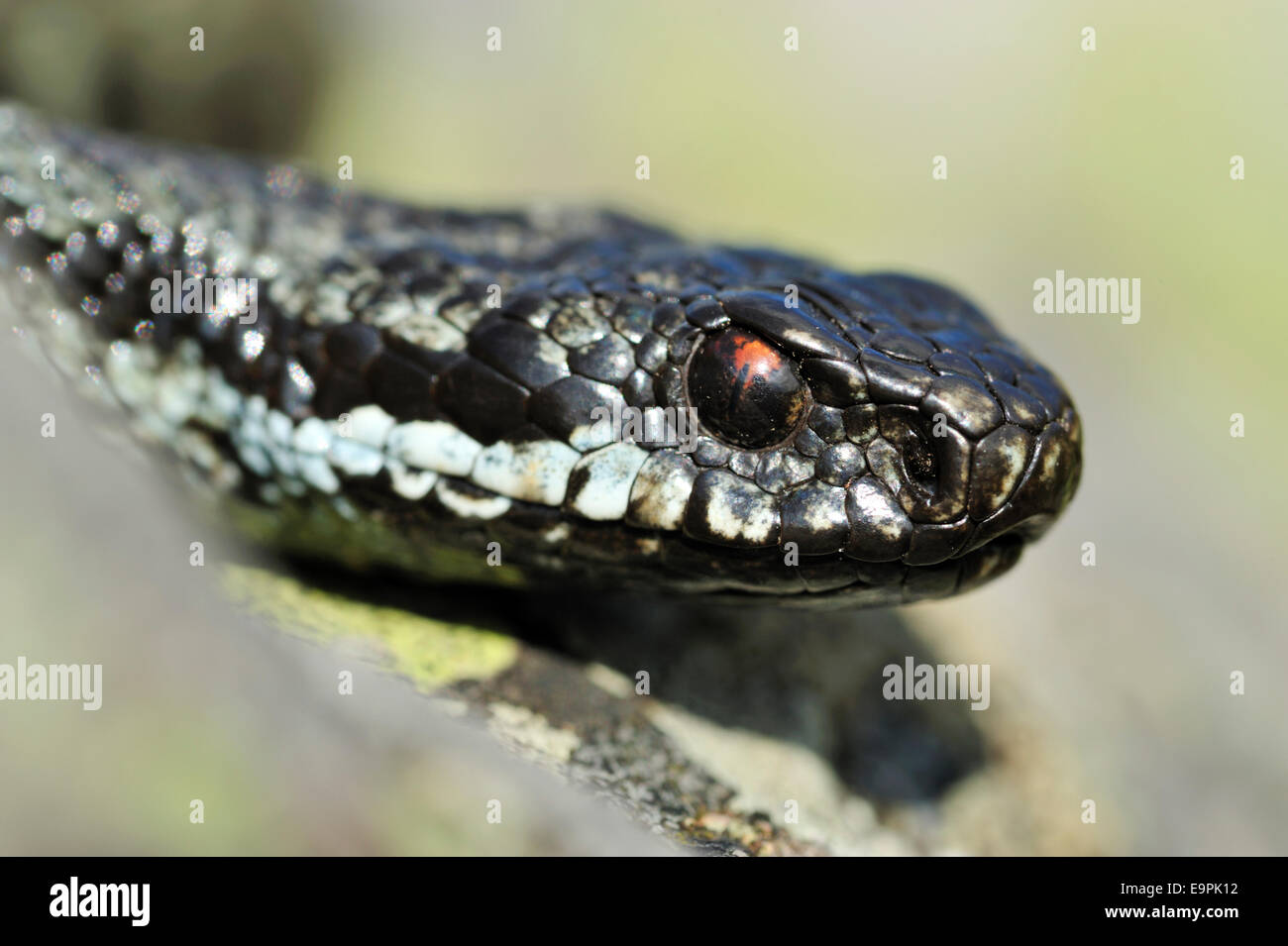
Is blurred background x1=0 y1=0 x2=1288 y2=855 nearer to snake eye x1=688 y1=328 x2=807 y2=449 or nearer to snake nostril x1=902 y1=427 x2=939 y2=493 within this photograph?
snake nostril x1=902 y1=427 x2=939 y2=493

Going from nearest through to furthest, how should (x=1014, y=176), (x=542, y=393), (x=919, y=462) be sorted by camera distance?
(x=919, y=462) < (x=542, y=393) < (x=1014, y=176)

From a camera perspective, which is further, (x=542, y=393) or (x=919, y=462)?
(x=542, y=393)

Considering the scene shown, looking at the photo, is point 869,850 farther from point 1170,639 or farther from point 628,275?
point 1170,639

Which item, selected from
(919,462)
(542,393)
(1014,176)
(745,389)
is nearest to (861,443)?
(919,462)

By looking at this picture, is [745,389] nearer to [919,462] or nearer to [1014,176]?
[919,462]

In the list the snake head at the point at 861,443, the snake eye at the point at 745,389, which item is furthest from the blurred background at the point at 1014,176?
the snake eye at the point at 745,389

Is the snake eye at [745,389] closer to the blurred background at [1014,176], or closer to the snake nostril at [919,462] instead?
the snake nostril at [919,462]

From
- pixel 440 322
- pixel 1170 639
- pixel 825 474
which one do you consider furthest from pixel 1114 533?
pixel 440 322

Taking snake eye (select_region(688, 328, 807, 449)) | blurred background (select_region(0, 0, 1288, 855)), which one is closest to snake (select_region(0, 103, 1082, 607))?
snake eye (select_region(688, 328, 807, 449))
